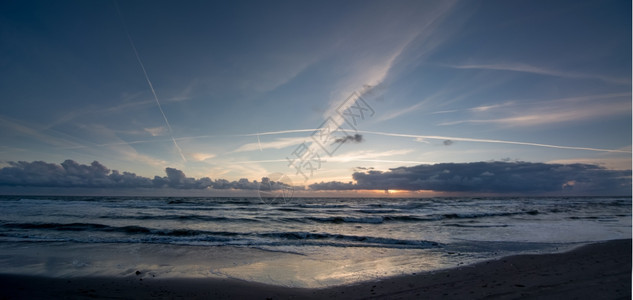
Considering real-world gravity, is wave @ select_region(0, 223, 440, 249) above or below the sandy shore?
below

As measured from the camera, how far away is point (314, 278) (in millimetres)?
7309

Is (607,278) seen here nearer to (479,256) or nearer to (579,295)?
(579,295)

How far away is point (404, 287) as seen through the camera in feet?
20.6

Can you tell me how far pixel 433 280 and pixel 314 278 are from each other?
115 inches

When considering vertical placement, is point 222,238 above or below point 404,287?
below

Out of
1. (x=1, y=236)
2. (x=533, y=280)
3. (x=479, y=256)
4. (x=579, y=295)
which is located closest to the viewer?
(x=579, y=295)

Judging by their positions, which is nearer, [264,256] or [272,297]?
[272,297]

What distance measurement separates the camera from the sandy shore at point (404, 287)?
5.67 metres

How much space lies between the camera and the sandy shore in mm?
5672

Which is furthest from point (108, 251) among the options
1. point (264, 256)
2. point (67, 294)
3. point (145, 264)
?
point (264, 256)

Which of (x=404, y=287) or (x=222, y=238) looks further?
(x=222, y=238)

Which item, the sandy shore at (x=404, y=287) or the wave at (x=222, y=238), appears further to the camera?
the wave at (x=222, y=238)

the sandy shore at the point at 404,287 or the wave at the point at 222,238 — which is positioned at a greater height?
the sandy shore at the point at 404,287

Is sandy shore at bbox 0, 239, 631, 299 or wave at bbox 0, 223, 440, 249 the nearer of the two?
sandy shore at bbox 0, 239, 631, 299
